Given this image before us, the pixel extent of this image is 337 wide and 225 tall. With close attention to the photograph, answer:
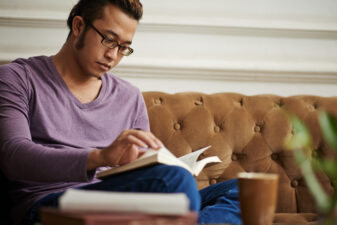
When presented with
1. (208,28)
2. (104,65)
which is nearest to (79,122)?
(104,65)

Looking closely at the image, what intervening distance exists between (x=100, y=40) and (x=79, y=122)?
0.27 metres

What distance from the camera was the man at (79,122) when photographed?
1.04 metres

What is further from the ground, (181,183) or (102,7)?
(102,7)

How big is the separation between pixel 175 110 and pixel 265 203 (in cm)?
102

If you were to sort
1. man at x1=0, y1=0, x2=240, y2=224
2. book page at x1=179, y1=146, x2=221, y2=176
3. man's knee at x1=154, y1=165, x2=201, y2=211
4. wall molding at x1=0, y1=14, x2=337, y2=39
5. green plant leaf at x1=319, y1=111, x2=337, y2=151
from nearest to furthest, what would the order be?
green plant leaf at x1=319, y1=111, x2=337, y2=151 < man's knee at x1=154, y1=165, x2=201, y2=211 < man at x1=0, y1=0, x2=240, y2=224 < book page at x1=179, y1=146, x2=221, y2=176 < wall molding at x1=0, y1=14, x2=337, y2=39

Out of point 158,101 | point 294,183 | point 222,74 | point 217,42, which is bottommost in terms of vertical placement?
point 294,183

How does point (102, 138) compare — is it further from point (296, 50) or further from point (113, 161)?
point (296, 50)

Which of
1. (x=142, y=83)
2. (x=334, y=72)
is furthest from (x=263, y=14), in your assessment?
(x=142, y=83)

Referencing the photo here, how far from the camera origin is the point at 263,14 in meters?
2.05

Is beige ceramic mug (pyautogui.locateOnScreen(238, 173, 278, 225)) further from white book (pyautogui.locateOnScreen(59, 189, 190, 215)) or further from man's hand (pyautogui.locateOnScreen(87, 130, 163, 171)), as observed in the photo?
man's hand (pyautogui.locateOnScreen(87, 130, 163, 171))

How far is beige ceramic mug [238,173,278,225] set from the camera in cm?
76

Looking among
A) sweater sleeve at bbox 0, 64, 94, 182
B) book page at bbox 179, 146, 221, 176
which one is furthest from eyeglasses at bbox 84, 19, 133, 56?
book page at bbox 179, 146, 221, 176

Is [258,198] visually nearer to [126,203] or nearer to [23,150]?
[126,203]

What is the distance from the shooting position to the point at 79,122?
55.3 inches
